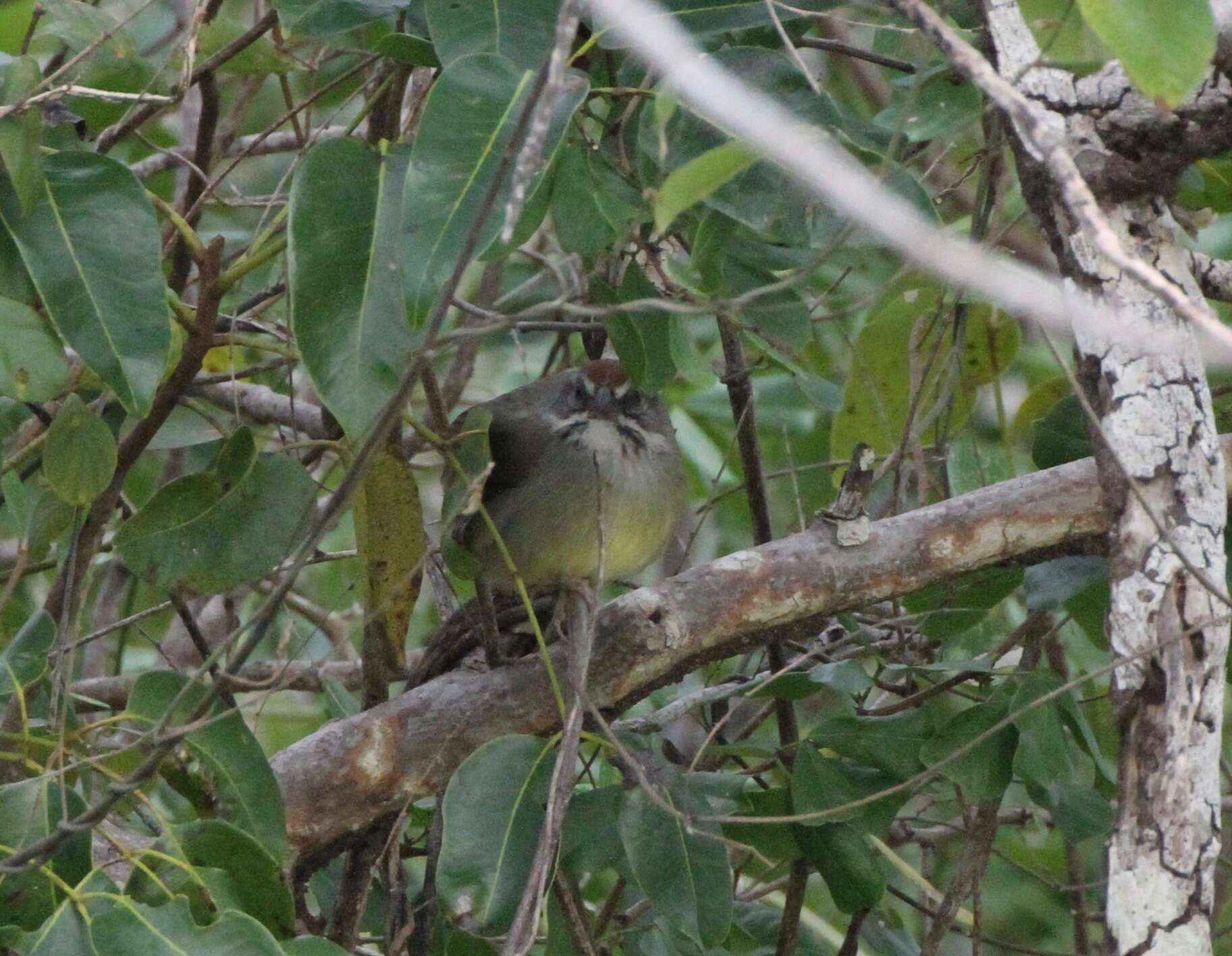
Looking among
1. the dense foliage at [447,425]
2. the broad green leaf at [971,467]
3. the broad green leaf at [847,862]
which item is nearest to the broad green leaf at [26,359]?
the dense foliage at [447,425]

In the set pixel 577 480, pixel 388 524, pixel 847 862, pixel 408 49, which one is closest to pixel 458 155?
pixel 408 49

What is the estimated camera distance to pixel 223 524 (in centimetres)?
256

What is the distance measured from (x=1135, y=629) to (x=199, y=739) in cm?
136

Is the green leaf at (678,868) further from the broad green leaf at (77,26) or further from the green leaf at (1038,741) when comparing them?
the broad green leaf at (77,26)

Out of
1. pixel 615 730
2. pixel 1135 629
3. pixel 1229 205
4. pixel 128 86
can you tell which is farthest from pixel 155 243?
pixel 1229 205

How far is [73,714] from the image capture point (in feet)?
8.73

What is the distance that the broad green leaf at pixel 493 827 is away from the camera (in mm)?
2389

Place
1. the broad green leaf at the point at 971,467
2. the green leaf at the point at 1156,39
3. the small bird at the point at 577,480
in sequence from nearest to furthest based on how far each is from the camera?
1. the green leaf at the point at 1156,39
2. the broad green leaf at the point at 971,467
3. the small bird at the point at 577,480

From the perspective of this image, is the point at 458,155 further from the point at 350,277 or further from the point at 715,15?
the point at 715,15

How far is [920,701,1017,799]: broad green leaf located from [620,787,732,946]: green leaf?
1.57 ft

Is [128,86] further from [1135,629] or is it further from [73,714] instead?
[1135,629]

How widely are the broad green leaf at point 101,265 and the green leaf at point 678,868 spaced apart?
3.53ft

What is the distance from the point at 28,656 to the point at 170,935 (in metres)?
0.66

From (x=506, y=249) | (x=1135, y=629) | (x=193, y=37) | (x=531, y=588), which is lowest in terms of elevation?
(x=531, y=588)
